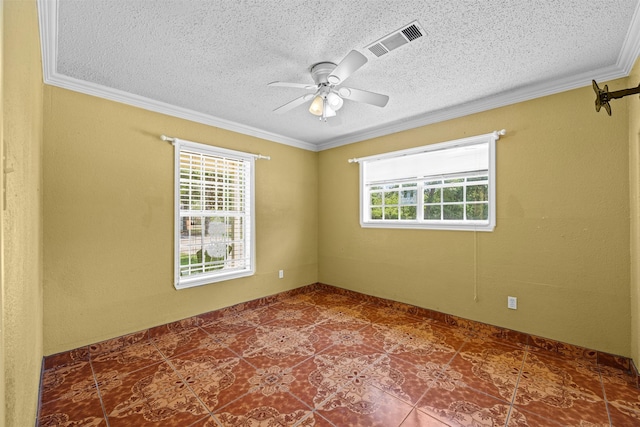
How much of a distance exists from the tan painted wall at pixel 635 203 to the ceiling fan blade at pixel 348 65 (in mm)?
2133

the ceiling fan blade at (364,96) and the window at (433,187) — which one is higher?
the ceiling fan blade at (364,96)

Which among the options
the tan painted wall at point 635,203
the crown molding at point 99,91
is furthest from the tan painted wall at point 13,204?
the tan painted wall at point 635,203

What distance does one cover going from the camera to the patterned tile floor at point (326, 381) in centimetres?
177

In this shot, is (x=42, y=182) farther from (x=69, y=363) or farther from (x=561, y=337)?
(x=561, y=337)

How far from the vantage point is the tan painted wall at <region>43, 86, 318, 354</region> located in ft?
7.84

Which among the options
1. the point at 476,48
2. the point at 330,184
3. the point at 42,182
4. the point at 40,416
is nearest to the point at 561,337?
the point at 476,48

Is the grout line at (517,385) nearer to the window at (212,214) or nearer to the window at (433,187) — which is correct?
the window at (433,187)

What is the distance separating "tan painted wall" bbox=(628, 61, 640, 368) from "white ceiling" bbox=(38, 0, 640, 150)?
0.29 meters

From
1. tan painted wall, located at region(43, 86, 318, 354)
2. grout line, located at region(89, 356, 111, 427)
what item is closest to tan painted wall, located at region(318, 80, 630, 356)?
tan painted wall, located at region(43, 86, 318, 354)

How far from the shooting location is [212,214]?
137 inches

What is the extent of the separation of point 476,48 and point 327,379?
2.76 metres

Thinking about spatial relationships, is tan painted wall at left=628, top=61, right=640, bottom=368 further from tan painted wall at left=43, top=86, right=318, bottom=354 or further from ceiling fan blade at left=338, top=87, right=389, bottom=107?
tan painted wall at left=43, top=86, right=318, bottom=354

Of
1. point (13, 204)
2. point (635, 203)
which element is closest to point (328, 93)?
point (13, 204)

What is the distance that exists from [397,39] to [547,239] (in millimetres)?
2297
